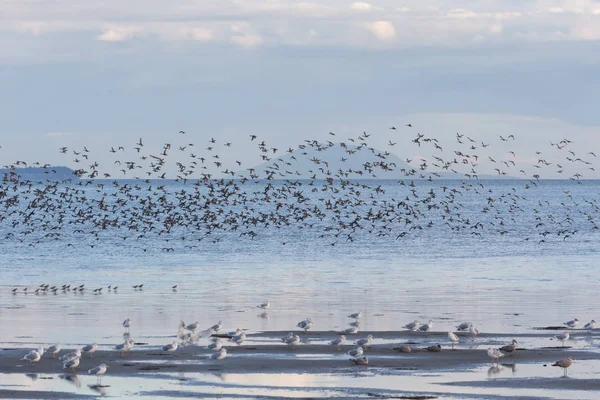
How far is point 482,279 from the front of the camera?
49.0 m

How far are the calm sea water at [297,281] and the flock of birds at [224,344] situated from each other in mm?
1050

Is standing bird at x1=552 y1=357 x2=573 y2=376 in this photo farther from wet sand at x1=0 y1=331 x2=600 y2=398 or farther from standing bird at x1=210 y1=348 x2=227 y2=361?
standing bird at x1=210 y1=348 x2=227 y2=361

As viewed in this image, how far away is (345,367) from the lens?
25156 millimetres

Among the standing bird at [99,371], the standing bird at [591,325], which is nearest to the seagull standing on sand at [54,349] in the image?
the standing bird at [99,371]

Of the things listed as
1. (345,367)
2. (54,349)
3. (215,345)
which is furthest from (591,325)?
(54,349)

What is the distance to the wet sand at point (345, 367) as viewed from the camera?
22.4 metres

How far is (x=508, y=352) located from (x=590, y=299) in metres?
15.1

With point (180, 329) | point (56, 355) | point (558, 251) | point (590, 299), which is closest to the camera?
point (56, 355)

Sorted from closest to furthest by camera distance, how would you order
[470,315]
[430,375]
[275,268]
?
[430,375], [470,315], [275,268]

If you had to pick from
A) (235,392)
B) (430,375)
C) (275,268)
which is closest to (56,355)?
(235,392)

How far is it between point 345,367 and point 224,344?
4.28 metres

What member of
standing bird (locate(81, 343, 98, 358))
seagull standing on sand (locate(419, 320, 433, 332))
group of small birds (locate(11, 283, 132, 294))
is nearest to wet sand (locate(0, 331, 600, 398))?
standing bird (locate(81, 343, 98, 358))

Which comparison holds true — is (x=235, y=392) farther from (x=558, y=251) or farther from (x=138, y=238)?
(x=138, y=238)

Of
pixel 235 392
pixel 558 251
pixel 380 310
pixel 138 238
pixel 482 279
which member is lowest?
pixel 235 392
